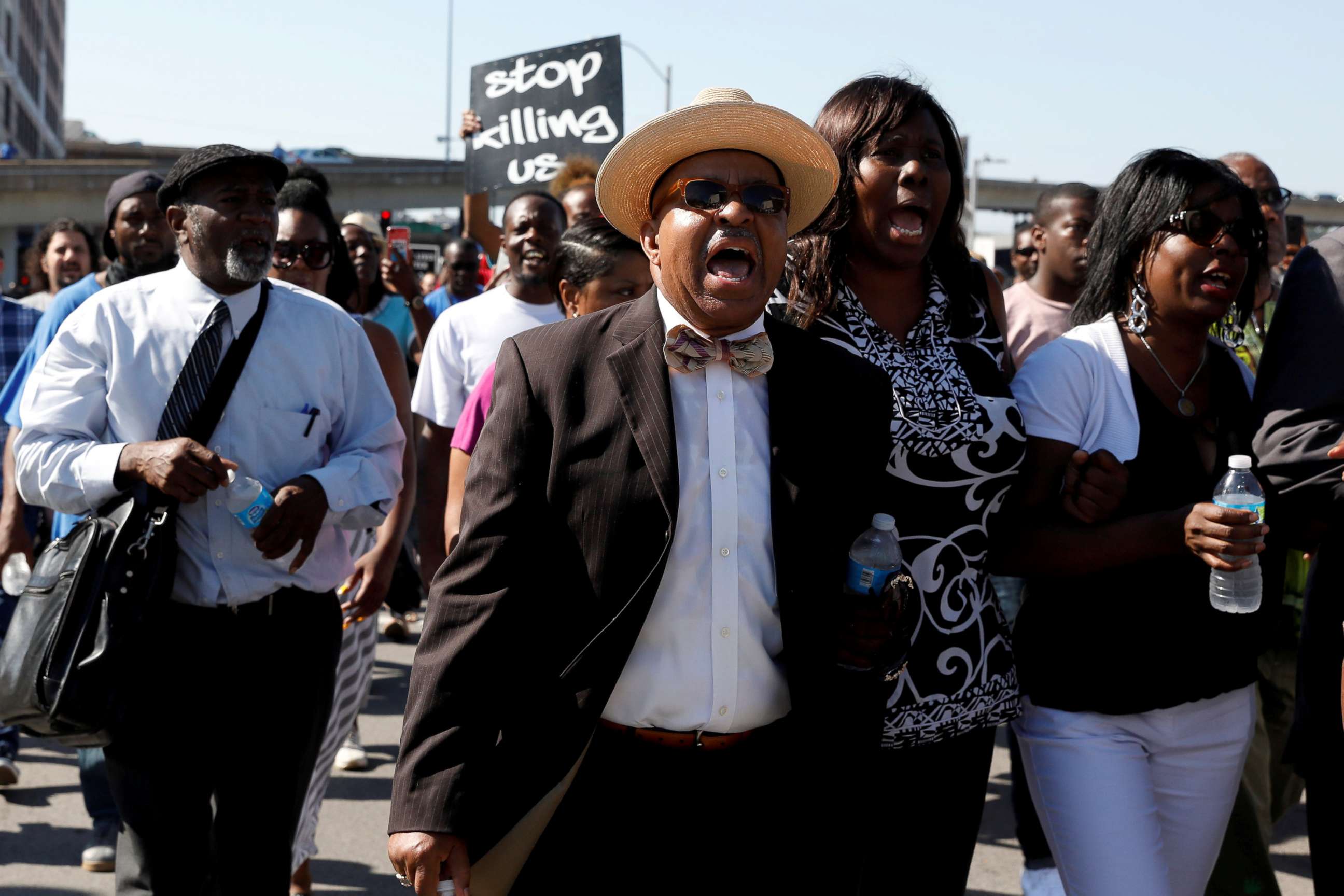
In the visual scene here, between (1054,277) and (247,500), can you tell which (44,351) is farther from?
(1054,277)

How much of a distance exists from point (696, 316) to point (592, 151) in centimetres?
604

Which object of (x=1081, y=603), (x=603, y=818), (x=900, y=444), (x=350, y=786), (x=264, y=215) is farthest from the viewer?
(x=350, y=786)

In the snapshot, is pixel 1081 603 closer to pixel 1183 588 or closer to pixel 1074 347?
pixel 1183 588

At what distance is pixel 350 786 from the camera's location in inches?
254

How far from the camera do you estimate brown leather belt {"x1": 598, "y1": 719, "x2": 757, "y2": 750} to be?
273 centimetres

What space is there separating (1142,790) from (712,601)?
4.63 feet

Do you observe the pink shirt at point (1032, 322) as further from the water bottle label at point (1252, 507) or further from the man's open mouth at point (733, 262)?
the man's open mouth at point (733, 262)

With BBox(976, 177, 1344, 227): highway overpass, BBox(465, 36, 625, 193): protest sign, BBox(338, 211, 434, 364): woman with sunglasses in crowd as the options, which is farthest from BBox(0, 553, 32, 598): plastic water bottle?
BBox(976, 177, 1344, 227): highway overpass

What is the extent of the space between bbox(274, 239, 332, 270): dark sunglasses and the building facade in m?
65.5

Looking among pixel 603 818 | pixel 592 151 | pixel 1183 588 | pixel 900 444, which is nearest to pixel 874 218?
pixel 900 444

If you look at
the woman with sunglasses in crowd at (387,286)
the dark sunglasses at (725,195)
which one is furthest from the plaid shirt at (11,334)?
the dark sunglasses at (725,195)

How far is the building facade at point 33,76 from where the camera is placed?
7581 centimetres

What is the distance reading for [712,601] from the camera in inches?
106

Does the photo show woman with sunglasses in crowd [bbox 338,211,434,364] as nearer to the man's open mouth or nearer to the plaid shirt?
the plaid shirt
